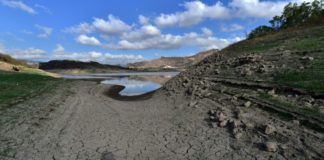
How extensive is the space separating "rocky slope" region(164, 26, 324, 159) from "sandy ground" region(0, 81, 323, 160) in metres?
0.11

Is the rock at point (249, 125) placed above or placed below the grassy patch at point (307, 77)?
below

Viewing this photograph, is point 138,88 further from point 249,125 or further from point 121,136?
point 249,125

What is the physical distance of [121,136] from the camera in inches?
488

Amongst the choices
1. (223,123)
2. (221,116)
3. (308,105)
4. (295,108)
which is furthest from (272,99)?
(223,123)

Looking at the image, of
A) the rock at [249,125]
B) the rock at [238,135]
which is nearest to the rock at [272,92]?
the rock at [249,125]

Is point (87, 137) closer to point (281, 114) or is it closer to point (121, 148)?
point (121, 148)

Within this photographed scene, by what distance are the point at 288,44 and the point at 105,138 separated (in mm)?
19098

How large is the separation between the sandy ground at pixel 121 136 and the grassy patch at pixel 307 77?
2.88m

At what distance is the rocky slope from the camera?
9.98 m

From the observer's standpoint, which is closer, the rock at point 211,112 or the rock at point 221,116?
the rock at point 221,116

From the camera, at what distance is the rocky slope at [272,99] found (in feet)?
32.8

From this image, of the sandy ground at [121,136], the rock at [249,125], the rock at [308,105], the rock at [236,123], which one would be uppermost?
the rock at [308,105]

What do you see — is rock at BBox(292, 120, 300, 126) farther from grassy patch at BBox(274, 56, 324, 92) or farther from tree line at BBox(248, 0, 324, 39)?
tree line at BBox(248, 0, 324, 39)

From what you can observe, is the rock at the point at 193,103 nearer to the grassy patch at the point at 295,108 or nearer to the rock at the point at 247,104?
the rock at the point at 247,104
